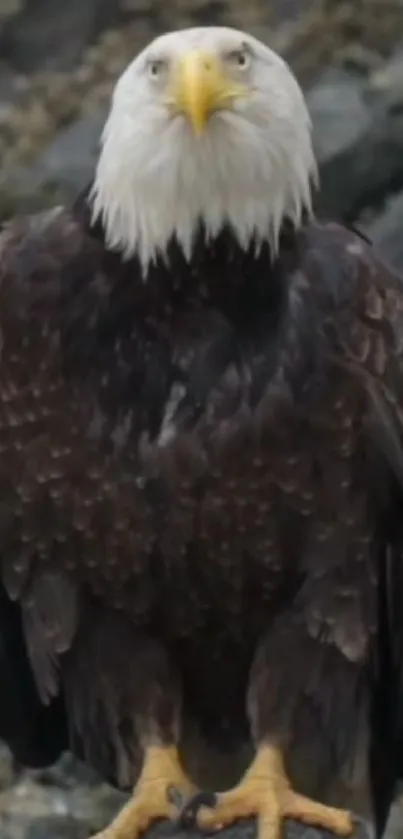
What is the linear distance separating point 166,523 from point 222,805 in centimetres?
54

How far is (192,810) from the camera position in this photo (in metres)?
3.99

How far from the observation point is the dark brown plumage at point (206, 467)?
3.85 meters

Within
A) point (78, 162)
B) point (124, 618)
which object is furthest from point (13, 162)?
point (124, 618)

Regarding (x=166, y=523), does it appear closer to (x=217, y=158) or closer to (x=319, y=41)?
(x=217, y=158)

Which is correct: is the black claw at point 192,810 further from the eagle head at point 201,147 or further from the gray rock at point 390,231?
the gray rock at point 390,231

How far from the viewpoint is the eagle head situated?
3602mm

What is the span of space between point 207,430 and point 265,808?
72 centimetres

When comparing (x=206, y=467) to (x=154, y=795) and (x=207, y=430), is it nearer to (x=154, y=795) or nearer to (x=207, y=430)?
(x=207, y=430)

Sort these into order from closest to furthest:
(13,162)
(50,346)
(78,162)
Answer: (50,346)
(78,162)
(13,162)

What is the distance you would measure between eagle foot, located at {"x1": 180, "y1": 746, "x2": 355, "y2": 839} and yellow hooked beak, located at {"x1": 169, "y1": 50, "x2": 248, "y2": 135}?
1247mm

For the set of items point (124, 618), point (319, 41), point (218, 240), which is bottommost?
point (319, 41)

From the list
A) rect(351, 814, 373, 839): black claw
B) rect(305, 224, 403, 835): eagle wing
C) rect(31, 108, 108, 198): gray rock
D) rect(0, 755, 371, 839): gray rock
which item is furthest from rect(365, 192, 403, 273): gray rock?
rect(351, 814, 373, 839): black claw

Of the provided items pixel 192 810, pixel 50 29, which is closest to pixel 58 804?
pixel 192 810

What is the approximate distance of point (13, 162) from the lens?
878 centimetres
